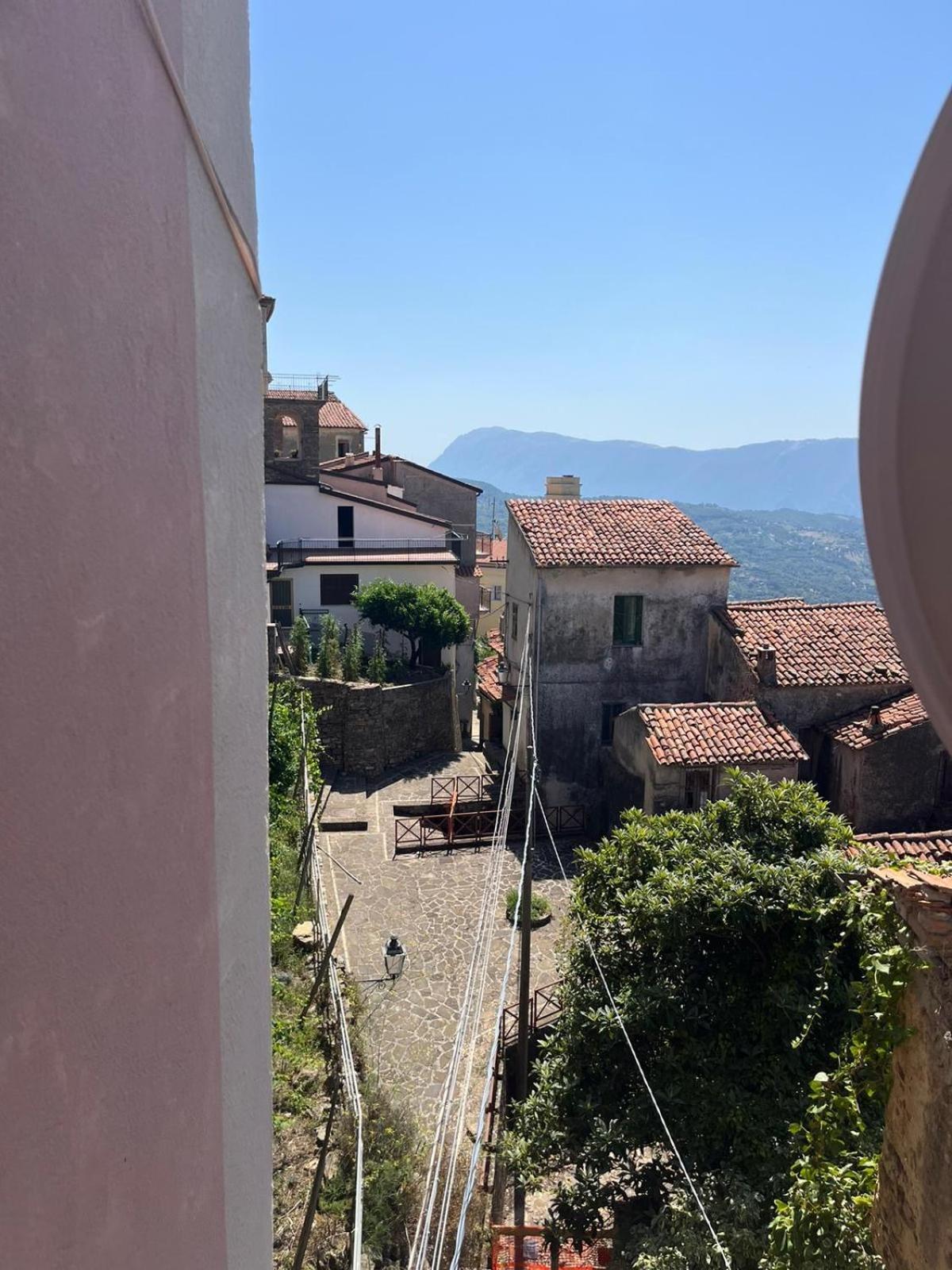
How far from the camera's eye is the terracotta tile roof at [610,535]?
64.0ft

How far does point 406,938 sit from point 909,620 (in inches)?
556

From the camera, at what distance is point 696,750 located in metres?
16.3

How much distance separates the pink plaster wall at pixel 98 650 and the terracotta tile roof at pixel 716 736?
1416cm

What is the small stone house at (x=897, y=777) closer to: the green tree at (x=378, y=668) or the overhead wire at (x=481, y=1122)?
the overhead wire at (x=481, y=1122)

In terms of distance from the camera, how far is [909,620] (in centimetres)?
117

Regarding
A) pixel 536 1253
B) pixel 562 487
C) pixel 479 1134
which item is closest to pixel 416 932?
pixel 536 1253

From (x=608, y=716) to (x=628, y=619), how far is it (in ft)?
7.07

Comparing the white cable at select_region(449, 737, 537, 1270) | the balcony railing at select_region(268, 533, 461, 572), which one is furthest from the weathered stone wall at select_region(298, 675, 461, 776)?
the white cable at select_region(449, 737, 537, 1270)

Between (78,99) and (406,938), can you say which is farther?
(406,938)

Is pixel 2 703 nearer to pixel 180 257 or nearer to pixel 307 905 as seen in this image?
pixel 180 257

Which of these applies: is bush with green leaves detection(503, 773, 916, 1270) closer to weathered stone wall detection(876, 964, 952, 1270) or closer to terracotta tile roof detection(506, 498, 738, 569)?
weathered stone wall detection(876, 964, 952, 1270)

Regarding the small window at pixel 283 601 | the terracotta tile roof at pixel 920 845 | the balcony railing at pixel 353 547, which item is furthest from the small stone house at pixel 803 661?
the small window at pixel 283 601

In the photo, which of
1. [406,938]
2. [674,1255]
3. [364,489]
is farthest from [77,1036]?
[364,489]

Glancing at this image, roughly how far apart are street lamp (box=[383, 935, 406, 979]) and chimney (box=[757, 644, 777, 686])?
885 cm
